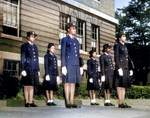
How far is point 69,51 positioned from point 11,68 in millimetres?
1484

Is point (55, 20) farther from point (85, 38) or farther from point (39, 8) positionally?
point (85, 38)

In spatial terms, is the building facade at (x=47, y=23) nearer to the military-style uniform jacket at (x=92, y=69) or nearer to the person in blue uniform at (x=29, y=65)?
the person in blue uniform at (x=29, y=65)

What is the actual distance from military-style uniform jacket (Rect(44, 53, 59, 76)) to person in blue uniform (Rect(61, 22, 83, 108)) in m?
0.89

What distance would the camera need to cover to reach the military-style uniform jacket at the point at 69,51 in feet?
17.0

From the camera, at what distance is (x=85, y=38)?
732 centimetres

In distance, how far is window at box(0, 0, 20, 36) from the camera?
570 centimetres

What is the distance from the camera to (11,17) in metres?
5.80

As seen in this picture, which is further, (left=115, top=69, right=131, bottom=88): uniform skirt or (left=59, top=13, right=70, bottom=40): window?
(left=59, top=13, right=70, bottom=40): window

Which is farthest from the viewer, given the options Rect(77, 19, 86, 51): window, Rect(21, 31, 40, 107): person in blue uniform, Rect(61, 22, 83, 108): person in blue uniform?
Rect(77, 19, 86, 51): window

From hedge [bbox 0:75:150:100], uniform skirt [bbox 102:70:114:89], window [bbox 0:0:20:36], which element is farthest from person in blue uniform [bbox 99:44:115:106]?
window [bbox 0:0:20:36]

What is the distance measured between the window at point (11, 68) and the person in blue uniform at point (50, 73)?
0.56 m

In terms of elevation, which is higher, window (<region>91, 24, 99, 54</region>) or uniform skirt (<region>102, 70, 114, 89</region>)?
window (<region>91, 24, 99, 54</region>)

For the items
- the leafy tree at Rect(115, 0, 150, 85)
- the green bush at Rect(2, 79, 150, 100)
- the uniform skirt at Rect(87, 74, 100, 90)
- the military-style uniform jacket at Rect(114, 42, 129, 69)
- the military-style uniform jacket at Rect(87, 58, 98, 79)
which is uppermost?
the leafy tree at Rect(115, 0, 150, 85)

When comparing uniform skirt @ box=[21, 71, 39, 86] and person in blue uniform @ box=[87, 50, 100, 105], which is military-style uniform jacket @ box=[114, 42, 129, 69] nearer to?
person in blue uniform @ box=[87, 50, 100, 105]
